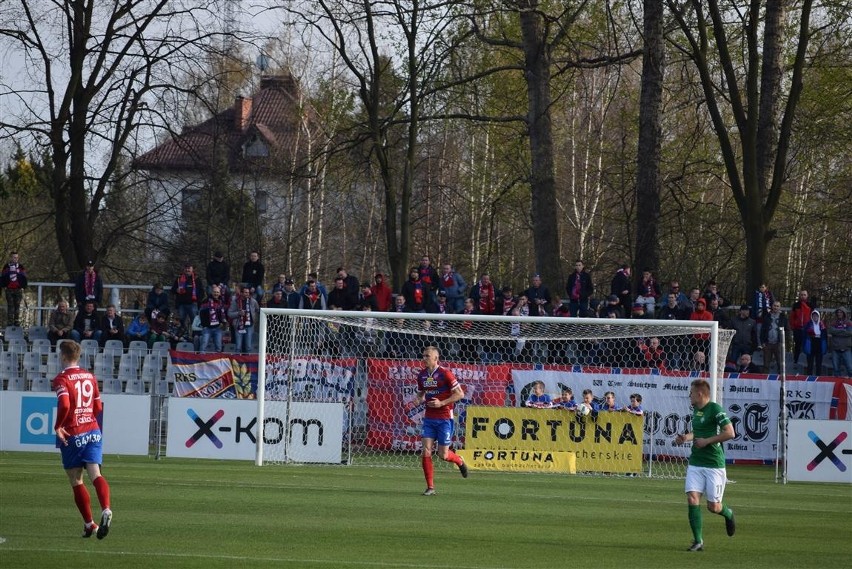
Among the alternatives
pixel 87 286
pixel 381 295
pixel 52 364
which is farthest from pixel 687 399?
pixel 52 364

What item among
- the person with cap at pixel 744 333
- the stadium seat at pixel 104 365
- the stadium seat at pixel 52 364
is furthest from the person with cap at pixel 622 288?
the stadium seat at pixel 52 364

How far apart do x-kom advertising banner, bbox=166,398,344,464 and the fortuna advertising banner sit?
487 cm

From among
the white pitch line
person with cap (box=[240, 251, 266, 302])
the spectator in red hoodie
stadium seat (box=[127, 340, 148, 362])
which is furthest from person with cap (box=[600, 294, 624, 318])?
the white pitch line

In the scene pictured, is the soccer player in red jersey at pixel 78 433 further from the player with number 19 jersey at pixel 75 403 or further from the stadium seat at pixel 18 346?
the stadium seat at pixel 18 346

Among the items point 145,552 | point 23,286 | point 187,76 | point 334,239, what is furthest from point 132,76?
point 334,239

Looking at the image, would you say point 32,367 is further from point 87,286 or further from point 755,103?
point 755,103

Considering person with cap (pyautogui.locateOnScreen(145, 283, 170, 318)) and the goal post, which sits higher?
person with cap (pyautogui.locateOnScreen(145, 283, 170, 318))

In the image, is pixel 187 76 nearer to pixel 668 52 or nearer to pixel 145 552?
pixel 668 52

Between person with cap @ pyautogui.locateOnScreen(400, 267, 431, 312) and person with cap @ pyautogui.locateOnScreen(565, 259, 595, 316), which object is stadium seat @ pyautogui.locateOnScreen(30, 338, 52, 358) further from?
person with cap @ pyautogui.locateOnScreen(565, 259, 595, 316)

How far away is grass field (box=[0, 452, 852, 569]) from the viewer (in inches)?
384

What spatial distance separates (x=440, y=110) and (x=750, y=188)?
10.1m

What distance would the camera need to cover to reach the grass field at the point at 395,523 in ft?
32.0

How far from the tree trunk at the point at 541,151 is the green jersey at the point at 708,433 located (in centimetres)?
1790

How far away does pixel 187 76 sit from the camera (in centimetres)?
3134
